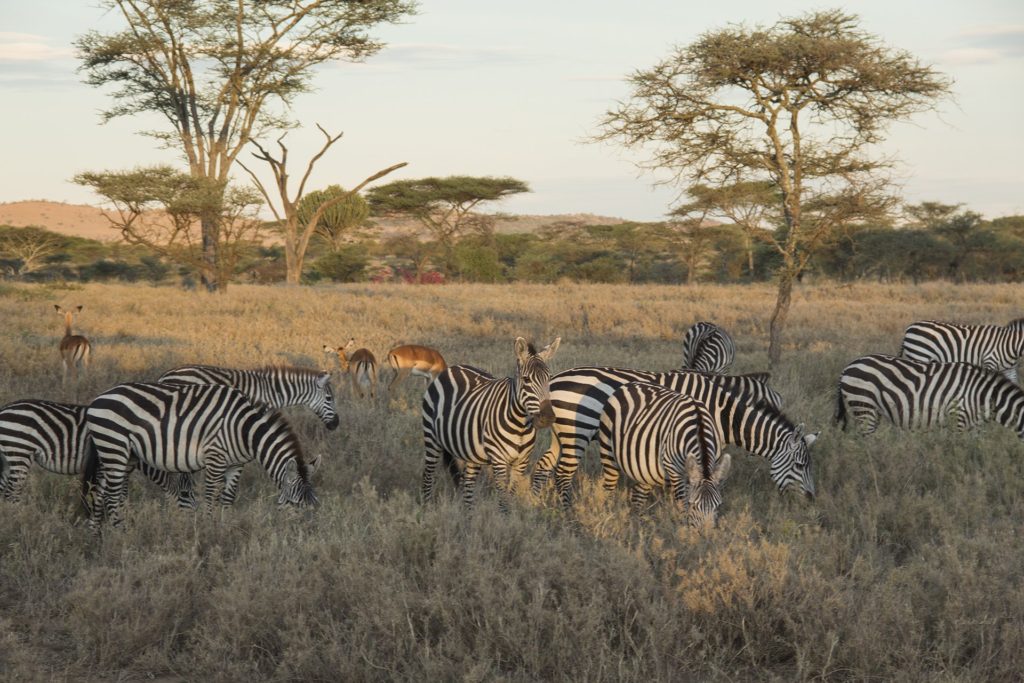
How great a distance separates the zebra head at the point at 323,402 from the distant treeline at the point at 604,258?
2843cm

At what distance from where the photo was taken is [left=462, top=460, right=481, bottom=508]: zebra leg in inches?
262

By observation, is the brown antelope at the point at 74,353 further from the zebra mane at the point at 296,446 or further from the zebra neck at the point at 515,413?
the zebra neck at the point at 515,413

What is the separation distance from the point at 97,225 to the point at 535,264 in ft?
219

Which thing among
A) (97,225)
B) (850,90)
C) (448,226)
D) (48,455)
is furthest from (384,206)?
(97,225)

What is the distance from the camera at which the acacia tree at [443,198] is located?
44656 mm

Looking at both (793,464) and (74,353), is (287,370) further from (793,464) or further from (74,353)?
(793,464)

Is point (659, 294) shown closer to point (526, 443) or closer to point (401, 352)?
point (401, 352)

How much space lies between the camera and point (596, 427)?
262 inches

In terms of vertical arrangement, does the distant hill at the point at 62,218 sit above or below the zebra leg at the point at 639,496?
above

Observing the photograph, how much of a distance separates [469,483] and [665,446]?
1494 mm

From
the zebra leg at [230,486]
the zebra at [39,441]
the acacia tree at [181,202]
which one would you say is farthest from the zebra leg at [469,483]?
the acacia tree at [181,202]

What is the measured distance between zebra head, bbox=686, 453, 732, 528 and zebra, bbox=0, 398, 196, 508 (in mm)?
3540

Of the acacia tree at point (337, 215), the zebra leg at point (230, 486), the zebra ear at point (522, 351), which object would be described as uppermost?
the acacia tree at point (337, 215)

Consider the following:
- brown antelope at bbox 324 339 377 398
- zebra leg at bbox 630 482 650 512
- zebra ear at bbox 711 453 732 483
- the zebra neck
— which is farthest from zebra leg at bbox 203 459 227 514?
brown antelope at bbox 324 339 377 398
